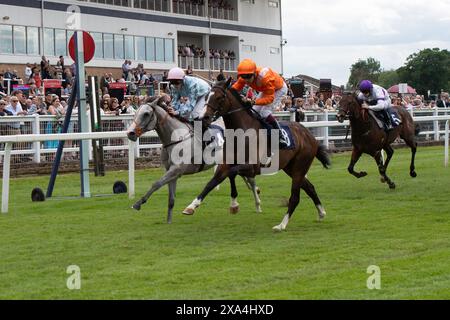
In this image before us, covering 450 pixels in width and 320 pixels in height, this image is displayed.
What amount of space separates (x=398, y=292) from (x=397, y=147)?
2012cm

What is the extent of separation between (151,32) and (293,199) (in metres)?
32.1

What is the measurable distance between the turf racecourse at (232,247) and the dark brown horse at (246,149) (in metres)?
0.37

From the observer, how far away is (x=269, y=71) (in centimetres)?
1018

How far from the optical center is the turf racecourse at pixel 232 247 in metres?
6.20

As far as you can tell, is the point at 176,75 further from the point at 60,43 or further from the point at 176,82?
the point at 60,43

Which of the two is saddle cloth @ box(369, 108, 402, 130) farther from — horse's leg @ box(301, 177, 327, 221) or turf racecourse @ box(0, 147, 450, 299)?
horse's leg @ box(301, 177, 327, 221)

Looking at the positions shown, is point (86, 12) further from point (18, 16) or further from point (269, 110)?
point (269, 110)

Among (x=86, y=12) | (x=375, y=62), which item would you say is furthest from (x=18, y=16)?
(x=375, y=62)

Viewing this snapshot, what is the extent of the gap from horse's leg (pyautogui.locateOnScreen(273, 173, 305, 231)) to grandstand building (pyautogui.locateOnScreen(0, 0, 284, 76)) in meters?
23.3

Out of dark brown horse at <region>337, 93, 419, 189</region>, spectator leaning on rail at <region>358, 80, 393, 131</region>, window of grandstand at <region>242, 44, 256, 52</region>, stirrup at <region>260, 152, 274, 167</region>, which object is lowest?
stirrup at <region>260, 152, 274, 167</region>

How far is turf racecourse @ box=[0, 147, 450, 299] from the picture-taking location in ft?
20.3

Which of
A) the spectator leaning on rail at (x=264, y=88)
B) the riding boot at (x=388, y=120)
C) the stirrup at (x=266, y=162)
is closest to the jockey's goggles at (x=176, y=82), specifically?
the spectator leaning on rail at (x=264, y=88)

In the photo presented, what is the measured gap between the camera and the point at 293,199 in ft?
32.3

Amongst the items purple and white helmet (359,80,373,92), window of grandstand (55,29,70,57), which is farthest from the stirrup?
window of grandstand (55,29,70,57)
